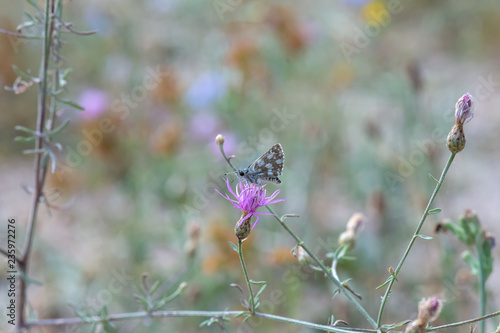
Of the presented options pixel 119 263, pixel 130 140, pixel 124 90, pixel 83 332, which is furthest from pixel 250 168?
pixel 124 90

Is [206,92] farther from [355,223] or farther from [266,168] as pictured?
[266,168]

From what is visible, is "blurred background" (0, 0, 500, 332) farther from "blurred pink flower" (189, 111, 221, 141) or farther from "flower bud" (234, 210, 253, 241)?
"flower bud" (234, 210, 253, 241)

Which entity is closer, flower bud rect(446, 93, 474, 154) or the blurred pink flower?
flower bud rect(446, 93, 474, 154)

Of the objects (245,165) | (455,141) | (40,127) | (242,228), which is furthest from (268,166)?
(245,165)

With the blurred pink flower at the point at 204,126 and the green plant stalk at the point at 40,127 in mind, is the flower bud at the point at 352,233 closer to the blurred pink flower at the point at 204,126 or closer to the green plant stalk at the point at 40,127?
the green plant stalk at the point at 40,127

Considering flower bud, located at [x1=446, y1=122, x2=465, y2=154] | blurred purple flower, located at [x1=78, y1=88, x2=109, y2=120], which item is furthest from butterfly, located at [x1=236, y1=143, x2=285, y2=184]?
blurred purple flower, located at [x1=78, y1=88, x2=109, y2=120]

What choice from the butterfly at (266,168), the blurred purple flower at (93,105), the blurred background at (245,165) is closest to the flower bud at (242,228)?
the butterfly at (266,168)
